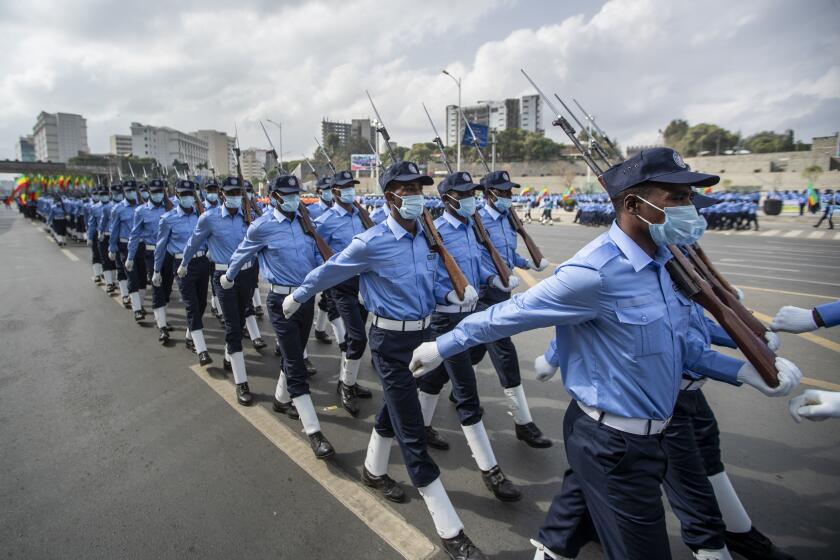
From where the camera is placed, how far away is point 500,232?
16.8 feet

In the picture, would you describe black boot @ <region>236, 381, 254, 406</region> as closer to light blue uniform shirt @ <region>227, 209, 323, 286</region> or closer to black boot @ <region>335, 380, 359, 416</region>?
black boot @ <region>335, 380, 359, 416</region>

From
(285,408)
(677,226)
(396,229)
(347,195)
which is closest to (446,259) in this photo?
(396,229)

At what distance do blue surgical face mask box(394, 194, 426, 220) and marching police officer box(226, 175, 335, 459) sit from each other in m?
1.50

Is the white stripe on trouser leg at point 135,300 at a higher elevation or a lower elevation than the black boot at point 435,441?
higher

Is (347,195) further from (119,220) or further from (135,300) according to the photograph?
(119,220)

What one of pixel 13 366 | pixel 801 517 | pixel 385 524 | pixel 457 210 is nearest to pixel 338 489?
pixel 385 524

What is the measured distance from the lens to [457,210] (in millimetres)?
4445

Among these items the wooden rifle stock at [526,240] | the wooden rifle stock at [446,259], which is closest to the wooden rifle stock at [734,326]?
the wooden rifle stock at [446,259]

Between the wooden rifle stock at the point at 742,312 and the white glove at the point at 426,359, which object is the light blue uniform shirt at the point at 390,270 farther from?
the wooden rifle stock at the point at 742,312

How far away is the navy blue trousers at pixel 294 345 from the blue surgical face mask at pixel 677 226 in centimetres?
283

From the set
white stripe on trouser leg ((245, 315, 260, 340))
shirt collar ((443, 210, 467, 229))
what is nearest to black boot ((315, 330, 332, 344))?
white stripe on trouser leg ((245, 315, 260, 340))

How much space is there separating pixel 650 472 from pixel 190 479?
319 cm

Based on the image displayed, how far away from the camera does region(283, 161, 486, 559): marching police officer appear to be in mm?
2863

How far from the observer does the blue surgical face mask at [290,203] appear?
187 inches
